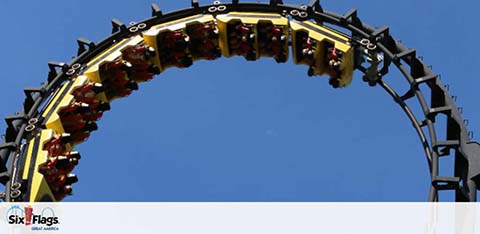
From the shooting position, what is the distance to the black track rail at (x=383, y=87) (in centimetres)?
1463

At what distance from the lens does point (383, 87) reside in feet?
58.2

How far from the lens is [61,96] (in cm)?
1797

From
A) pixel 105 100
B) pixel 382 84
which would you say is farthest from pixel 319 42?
pixel 105 100

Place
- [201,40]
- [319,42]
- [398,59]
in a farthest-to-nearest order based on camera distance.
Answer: [201,40], [319,42], [398,59]
